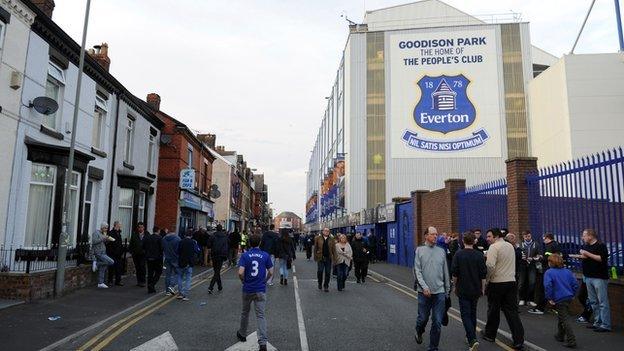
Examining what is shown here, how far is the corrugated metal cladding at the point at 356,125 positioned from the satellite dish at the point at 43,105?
1780 inches

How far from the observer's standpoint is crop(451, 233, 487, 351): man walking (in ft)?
23.1

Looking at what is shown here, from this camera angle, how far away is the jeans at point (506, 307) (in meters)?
7.06

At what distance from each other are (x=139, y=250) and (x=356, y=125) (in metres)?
44.5

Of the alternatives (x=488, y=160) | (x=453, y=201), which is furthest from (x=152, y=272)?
(x=488, y=160)

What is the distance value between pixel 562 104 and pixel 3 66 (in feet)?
156

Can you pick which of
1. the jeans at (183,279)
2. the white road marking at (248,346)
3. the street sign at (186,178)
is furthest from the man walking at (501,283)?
the street sign at (186,178)

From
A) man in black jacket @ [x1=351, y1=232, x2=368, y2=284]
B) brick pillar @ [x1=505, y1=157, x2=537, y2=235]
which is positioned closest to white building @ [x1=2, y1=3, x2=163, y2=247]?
man in black jacket @ [x1=351, y1=232, x2=368, y2=284]

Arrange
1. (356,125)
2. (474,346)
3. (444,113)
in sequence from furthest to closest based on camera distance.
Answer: (356,125)
(444,113)
(474,346)

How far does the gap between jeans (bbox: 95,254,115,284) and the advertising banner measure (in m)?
44.7

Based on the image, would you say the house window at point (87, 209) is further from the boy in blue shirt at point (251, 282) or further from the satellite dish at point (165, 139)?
the boy in blue shirt at point (251, 282)

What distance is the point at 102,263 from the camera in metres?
13.3

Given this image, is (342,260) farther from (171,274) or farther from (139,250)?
(139,250)

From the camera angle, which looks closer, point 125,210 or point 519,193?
point 519,193

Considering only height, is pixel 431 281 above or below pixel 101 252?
below
